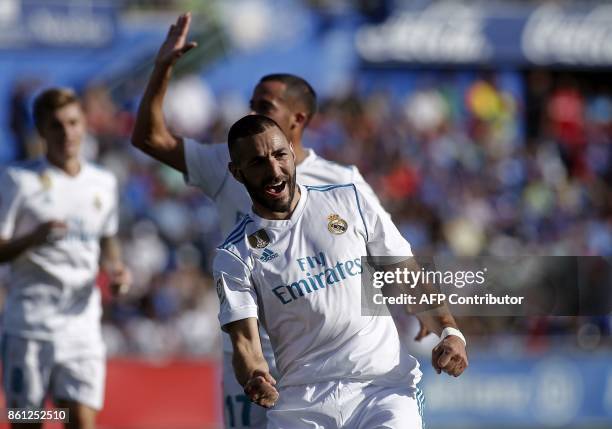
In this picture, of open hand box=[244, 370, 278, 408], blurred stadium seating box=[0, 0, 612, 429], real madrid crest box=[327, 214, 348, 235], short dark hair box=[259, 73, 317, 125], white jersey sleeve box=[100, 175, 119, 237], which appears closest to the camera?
open hand box=[244, 370, 278, 408]

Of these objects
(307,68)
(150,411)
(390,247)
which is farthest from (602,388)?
(390,247)

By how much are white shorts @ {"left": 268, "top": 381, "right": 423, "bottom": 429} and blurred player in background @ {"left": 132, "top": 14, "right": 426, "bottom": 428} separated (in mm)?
1371

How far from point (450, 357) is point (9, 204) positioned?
363 centimetres

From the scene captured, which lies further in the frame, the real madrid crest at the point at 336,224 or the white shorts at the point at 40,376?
the white shorts at the point at 40,376

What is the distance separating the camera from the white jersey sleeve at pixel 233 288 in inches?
186

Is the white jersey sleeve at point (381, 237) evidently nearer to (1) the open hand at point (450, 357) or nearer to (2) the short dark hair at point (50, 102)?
(1) the open hand at point (450, 357)

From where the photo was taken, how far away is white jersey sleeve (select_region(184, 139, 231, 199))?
6242 mm

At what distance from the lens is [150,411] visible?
13.2m

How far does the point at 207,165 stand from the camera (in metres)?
6.25

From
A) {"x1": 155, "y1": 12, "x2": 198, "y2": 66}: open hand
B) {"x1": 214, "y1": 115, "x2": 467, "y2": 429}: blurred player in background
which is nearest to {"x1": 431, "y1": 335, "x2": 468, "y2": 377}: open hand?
{"x1": 214, "y1": 115, "x2": 467, "y2": 429}: blurred player in background

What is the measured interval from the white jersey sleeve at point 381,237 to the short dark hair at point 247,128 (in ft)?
1.81

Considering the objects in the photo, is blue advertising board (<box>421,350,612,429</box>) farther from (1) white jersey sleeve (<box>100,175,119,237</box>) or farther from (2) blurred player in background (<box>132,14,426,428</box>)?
(2) blurred player in background (<box>132,14,426,428</box>)

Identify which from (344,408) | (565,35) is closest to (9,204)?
(344,408)

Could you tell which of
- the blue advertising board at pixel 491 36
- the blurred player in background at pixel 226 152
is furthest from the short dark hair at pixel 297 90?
the blue advertising board at pixel 491 36
